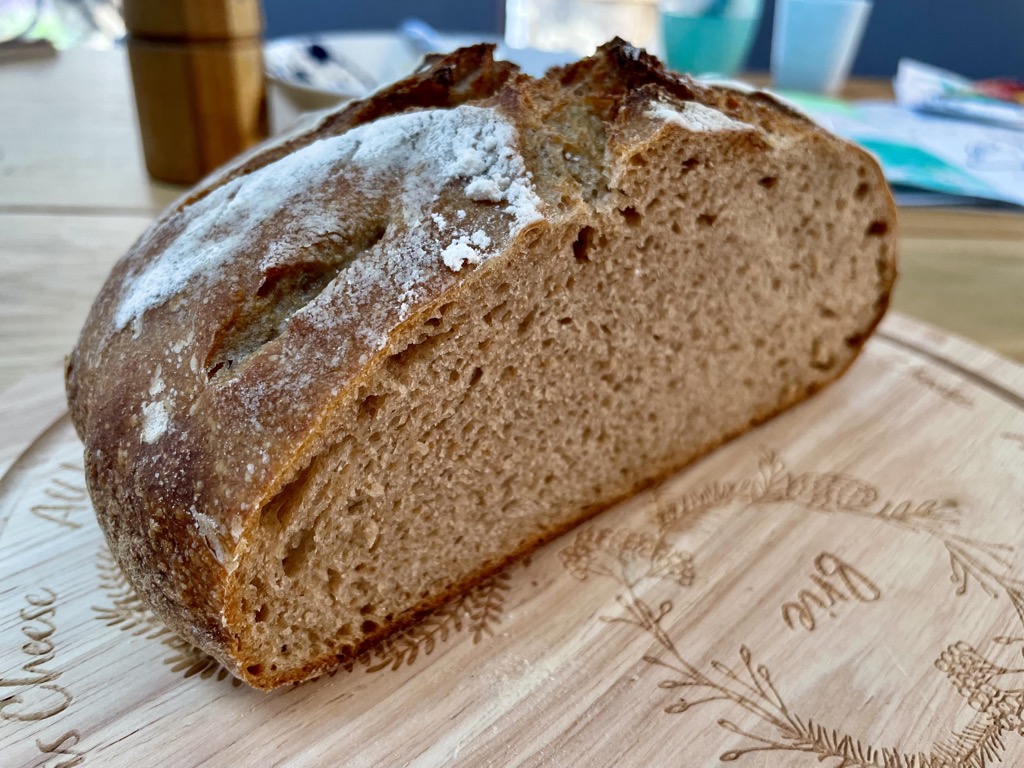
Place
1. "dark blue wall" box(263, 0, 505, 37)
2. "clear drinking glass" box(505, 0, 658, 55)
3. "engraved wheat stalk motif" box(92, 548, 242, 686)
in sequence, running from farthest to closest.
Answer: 1. "dark blue wall" box(263, 0, 505, 37)
2. "clear drinking glass" box(505, 0, 658, 55)
3. "engraved wheat stalk motif" box(92, 548, 242, 686)

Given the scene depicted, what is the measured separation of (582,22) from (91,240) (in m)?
3.71

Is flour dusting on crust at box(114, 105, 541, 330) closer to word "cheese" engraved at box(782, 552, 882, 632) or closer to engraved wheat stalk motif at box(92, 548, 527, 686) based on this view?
engraved wheat stalk motif at box(92, 548, 527, 686)

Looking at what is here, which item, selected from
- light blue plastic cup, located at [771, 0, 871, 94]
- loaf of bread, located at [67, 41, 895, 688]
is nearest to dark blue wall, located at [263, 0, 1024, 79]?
light blue plastic cup, located at [771, 0, 871, 94]

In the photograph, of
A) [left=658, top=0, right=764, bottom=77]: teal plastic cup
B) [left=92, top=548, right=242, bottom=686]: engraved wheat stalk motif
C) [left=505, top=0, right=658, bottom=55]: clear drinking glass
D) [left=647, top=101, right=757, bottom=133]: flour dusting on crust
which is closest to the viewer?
[left=92, top=548, right=242, bottom=686]: engraved wheat stalk motif

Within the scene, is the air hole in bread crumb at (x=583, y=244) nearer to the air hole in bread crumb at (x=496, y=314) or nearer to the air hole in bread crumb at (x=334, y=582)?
the air hole in bread crumb at (x=496, y=314)

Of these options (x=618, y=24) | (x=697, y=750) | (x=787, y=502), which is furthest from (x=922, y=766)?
(x=618, y=24)

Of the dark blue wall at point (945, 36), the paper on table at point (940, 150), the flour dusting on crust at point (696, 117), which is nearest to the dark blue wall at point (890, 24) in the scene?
the dark blue wall at point (945, 36)

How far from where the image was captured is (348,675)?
49.8 inches

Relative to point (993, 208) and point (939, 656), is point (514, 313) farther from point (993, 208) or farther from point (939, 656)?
point (993, 208)

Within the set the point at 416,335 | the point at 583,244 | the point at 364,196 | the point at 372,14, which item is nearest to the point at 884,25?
the point at 372,14

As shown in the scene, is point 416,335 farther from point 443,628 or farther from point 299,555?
point 443,628

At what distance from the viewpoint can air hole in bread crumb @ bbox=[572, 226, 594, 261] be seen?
4.29 ft

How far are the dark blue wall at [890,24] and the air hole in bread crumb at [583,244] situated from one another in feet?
16.6

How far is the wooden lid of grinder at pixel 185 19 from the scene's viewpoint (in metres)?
2.33
